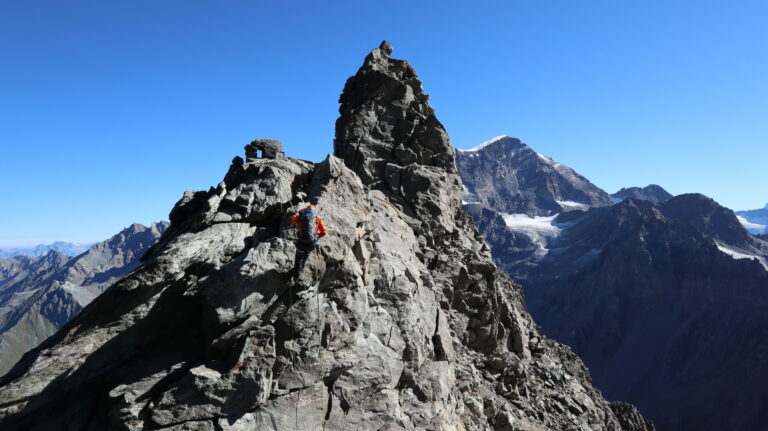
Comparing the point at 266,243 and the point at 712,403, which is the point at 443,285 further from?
the point at 712,403

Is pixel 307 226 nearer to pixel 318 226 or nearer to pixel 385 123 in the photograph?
pixel 318 226

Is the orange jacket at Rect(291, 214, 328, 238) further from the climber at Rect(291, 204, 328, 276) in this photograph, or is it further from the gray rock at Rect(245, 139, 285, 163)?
the gray rock at Rect(245, 139, 285, 163)

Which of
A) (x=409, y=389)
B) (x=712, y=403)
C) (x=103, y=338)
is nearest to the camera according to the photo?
(x=103, y=338)

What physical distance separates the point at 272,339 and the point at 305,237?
3.70m

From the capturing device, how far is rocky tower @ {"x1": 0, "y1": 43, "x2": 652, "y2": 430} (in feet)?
45.9

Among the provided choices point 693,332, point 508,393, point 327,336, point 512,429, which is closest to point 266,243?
point 327,336

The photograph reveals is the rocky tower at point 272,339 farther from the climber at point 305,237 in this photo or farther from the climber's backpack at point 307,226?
the climber's backpack at point 307,226

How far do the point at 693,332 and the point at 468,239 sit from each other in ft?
653

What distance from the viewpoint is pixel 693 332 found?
185 m

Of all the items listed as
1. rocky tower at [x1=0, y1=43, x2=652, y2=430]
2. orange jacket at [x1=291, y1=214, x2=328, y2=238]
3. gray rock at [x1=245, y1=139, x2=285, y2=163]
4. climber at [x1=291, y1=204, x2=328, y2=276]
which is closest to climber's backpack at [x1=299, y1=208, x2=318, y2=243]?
climber at [x1=291, y1=204, x2=328, y2=276]

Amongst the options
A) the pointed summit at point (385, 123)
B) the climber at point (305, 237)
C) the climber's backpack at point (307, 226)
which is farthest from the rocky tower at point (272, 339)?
the pointed summit at point (385, 123)

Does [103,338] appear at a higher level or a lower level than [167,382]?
higher

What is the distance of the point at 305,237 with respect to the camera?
53.5 feet

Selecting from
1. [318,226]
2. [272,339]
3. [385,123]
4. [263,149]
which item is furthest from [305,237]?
[385,123]
